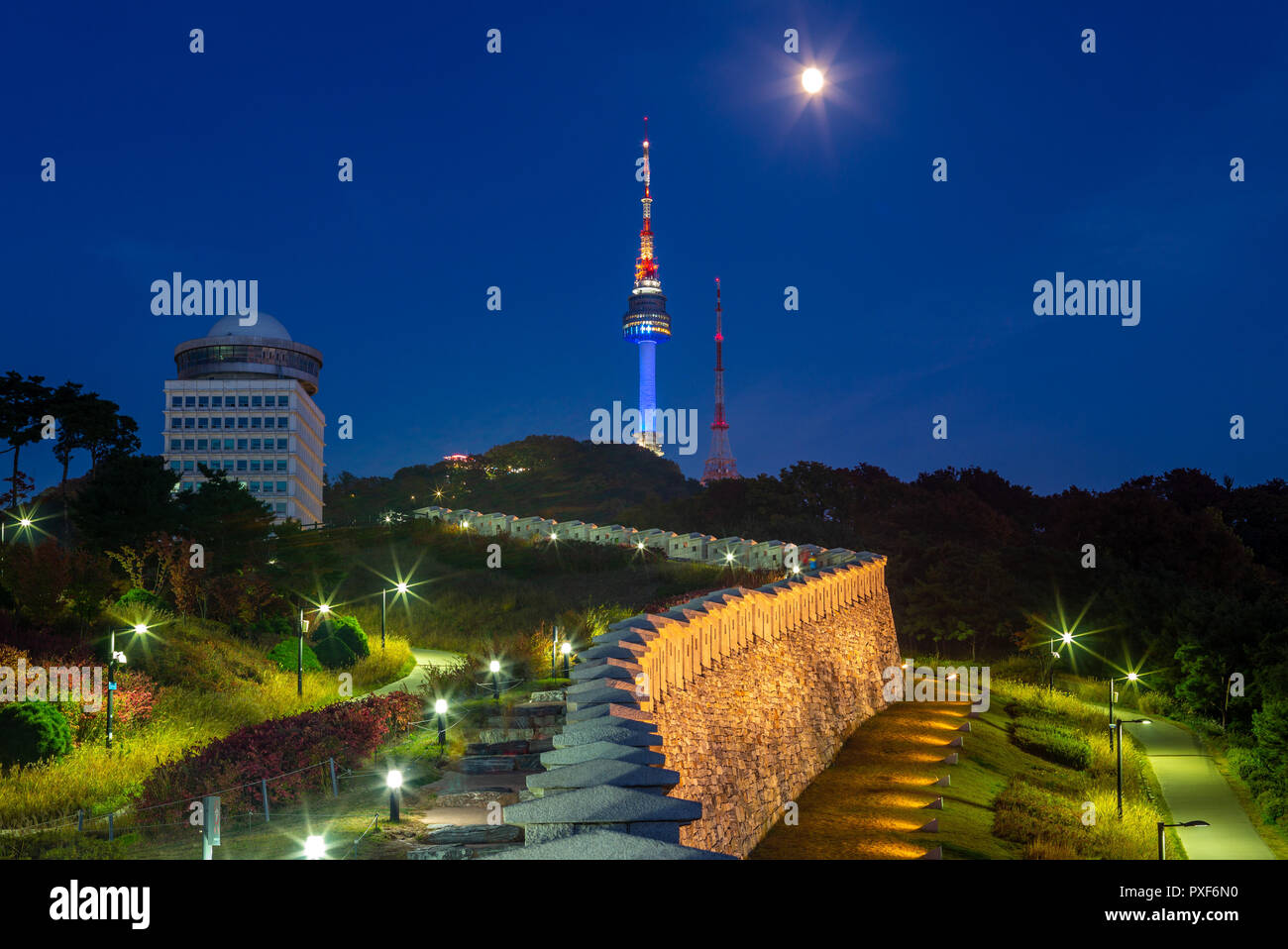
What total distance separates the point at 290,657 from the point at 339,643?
2223 mm

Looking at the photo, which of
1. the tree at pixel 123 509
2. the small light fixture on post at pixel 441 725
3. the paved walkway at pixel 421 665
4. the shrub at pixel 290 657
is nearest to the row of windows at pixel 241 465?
the tree at pixel 123 509

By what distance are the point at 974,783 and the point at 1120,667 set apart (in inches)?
908

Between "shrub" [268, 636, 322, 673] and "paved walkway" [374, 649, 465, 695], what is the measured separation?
2.42m

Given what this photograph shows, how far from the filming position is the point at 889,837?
21109mm

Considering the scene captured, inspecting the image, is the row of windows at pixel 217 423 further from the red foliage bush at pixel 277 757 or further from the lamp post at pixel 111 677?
the red foliage bush at pixel 277 757

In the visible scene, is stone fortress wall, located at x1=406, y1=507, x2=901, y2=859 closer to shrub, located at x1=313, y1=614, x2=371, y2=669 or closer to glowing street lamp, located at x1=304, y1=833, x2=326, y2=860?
glowing street lamp, located at x1=304, y1=833, x2=326, y2=860

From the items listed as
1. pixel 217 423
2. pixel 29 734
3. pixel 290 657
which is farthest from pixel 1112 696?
pixel 217 423

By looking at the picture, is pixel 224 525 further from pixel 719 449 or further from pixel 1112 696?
pixel 719 449

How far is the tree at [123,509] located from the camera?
121 feet

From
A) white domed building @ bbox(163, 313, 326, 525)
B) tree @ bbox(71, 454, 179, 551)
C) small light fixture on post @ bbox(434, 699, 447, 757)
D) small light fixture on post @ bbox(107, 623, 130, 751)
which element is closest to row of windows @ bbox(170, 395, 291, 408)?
white domed building @ bbox(163, 313, 326, 525)

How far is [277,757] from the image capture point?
1911 cm

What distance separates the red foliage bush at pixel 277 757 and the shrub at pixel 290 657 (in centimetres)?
902
